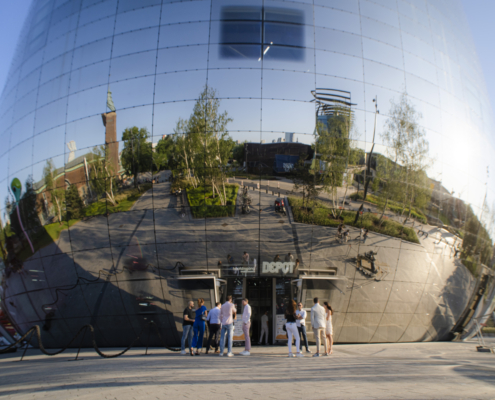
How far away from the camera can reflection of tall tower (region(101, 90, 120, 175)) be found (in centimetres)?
985

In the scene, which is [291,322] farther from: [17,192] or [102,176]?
[17,192]

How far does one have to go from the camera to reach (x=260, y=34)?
9977 mm

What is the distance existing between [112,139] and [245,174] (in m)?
3.83

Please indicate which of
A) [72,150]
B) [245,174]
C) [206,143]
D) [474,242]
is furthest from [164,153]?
[474,242]

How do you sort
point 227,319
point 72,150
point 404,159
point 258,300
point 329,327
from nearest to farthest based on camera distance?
1. point 227,319
2. point 329,327
3. point 404,159
4. point 72,150
5. point 258,300

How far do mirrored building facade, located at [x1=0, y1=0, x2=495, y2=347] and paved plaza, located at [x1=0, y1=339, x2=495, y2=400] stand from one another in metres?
2.35

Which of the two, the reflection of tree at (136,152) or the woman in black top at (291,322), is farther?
the reflection of tree at (136,152)

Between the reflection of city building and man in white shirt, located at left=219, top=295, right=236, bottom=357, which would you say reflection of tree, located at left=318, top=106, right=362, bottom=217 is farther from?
man in white shirt, located at left=219, top=295, right=236, bottom=357

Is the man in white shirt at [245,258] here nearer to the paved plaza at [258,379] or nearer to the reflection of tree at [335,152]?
the paved plaza at [258,379]

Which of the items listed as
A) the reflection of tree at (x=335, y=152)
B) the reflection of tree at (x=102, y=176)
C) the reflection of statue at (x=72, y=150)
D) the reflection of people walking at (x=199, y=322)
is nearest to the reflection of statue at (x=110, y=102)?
the reflection of tree at (x=102, y=176)

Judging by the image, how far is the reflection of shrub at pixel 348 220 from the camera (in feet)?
30.5

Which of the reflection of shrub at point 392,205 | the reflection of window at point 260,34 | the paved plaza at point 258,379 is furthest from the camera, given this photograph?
the reflection of window at point 260,34

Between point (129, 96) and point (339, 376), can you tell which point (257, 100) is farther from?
point (339, 376)

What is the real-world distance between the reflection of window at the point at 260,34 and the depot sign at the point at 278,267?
18.0ft
